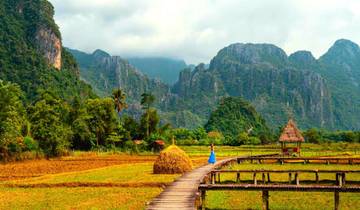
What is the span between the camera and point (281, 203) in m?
19.6

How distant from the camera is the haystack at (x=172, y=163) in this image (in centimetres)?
3048

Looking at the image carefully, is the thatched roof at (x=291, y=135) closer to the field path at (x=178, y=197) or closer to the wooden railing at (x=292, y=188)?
the field path at (x=178, y=197)

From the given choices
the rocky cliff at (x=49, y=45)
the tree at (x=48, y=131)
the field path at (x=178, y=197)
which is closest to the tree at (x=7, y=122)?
the tree at (x=48, y=131)

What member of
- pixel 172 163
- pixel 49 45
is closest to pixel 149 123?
pixel 172 163

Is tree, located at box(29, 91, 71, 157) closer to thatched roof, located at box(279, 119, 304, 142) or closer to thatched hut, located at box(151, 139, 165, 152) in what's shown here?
thatched hut, located at box(151, 139, 165, 152)

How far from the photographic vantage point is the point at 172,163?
100 ft

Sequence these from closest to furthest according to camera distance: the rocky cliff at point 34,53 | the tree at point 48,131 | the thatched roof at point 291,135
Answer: the thatched roof at point 291,135, the tree at point 48,131, the rocky cliff at point 34,53

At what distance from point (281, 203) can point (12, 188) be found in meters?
15.6

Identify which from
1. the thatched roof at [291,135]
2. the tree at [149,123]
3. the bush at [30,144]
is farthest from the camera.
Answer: the tree at [149,123]

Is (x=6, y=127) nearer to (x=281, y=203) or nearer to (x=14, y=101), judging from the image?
(x=14, y=101)

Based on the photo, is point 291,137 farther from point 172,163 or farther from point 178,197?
point 178,197

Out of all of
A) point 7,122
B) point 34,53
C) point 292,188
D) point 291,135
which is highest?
point 34,53

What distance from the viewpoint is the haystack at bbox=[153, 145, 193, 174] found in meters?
30.5

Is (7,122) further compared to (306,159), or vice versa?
(7,122)
